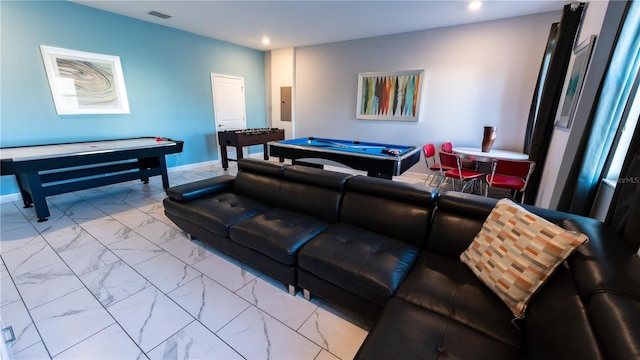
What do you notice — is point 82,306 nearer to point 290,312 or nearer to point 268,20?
point 290,312

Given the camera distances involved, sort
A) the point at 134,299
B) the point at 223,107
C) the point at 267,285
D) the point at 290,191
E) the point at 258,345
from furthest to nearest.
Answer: the point at 223,107
the point at 290,191
the point at 267,285
the point at 134,299
the point at 258,345

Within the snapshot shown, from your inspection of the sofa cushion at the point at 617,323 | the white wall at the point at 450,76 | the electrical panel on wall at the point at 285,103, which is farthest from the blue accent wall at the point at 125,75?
the sofa cushion at the point at 617,323

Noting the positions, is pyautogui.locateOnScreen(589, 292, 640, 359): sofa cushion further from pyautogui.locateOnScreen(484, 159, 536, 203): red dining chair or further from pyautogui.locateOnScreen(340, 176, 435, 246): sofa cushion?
pyautogui.locateOnScreen(484, 159, 536, 203): red dining chair

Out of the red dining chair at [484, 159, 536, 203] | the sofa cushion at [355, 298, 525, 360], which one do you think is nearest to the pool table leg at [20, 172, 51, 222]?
the sofa cushion at [355, 298, 525, 360]

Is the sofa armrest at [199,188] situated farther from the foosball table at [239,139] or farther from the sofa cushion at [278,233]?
the foosball table at [239,139]

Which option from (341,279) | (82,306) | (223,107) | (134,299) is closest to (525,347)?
(341,279)

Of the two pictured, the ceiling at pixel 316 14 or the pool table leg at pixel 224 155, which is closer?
the ceiling at pixel 316 14

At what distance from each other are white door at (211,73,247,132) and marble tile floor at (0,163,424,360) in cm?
360

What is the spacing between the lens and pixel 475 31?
160 inches

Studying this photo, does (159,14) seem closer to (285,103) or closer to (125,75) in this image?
(125,75)

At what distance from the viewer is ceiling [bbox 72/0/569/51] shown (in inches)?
135

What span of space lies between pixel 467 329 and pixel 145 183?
4.91 m

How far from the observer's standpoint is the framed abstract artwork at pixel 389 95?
4.73 m

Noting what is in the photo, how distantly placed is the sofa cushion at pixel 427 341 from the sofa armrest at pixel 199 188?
6.82 feet
